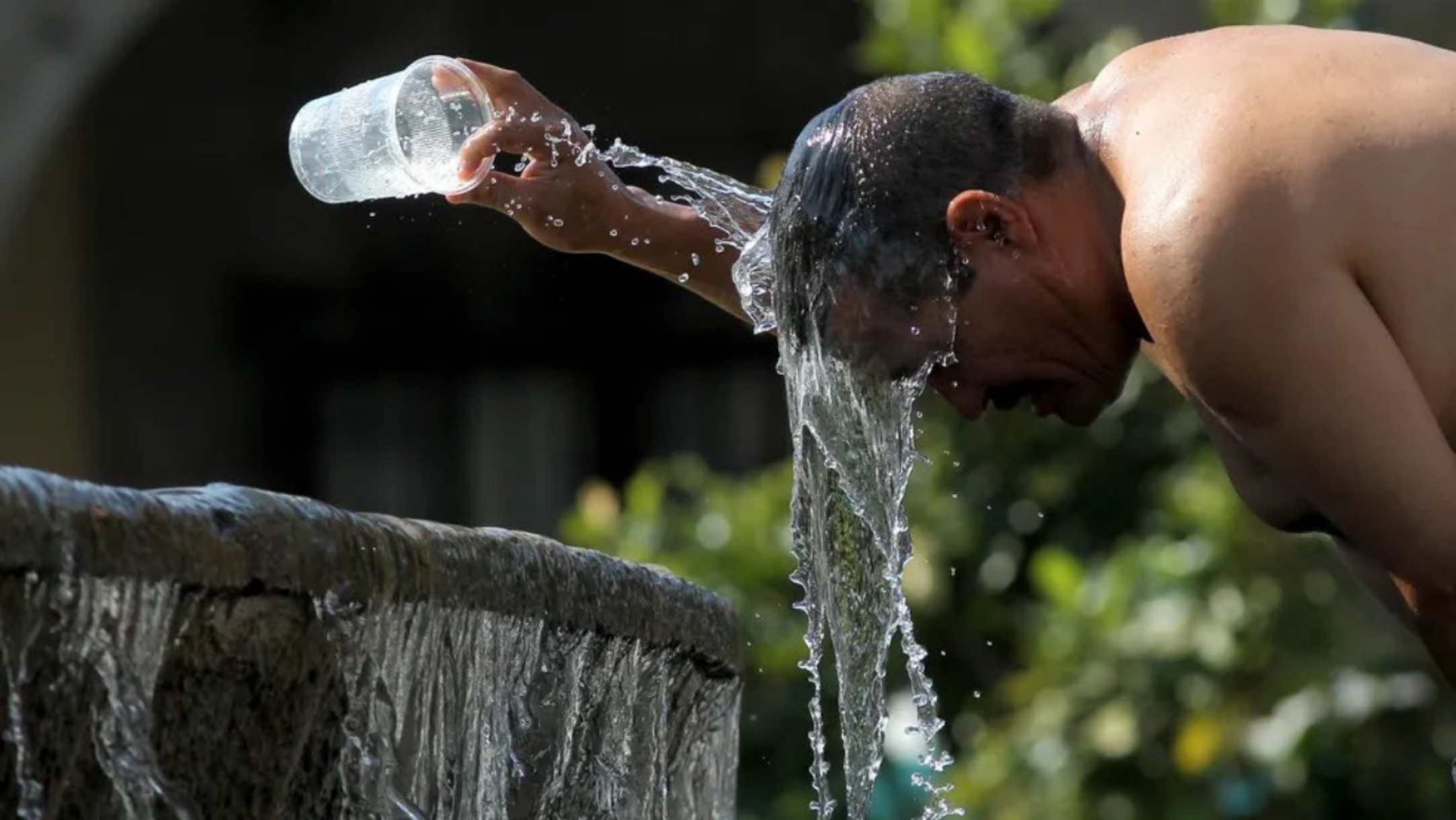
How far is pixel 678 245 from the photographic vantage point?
3379 mm

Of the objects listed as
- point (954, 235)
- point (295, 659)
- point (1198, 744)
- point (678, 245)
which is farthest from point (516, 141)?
point (1198, 744)

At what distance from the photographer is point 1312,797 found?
16.5 feet

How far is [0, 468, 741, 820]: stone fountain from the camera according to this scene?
1879mm

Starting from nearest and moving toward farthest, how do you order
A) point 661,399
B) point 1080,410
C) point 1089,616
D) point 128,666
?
1. point 128,666
2. point 1080,410
3. point 1089,616
4. point 661,399

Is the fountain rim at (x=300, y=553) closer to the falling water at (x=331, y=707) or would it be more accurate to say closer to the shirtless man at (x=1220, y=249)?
the falling water at (x=331, y=707)

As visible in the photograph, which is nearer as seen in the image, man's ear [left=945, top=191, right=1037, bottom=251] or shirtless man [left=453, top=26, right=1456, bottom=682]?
shirtless man [left=453, top=26, right=1456, bottom=682]

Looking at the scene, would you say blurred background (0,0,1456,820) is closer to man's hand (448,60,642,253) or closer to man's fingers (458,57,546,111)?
man's hand (448,60,642,253)

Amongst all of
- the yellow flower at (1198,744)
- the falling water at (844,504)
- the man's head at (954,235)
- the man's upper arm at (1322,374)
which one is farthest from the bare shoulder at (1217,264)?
the yellow flower at (1198,744)

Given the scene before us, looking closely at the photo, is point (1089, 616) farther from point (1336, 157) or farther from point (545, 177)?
point (1336, 157)

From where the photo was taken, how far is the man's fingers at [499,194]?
319cm

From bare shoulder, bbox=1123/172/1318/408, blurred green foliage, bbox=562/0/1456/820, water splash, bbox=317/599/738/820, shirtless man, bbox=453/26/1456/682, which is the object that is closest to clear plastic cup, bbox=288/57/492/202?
shirtless man, bbox=453/26/1456/682

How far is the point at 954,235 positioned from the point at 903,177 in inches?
3.0

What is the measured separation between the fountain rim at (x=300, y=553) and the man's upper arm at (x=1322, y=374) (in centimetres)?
63

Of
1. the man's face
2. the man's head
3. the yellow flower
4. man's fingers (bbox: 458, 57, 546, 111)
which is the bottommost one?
the man's face
